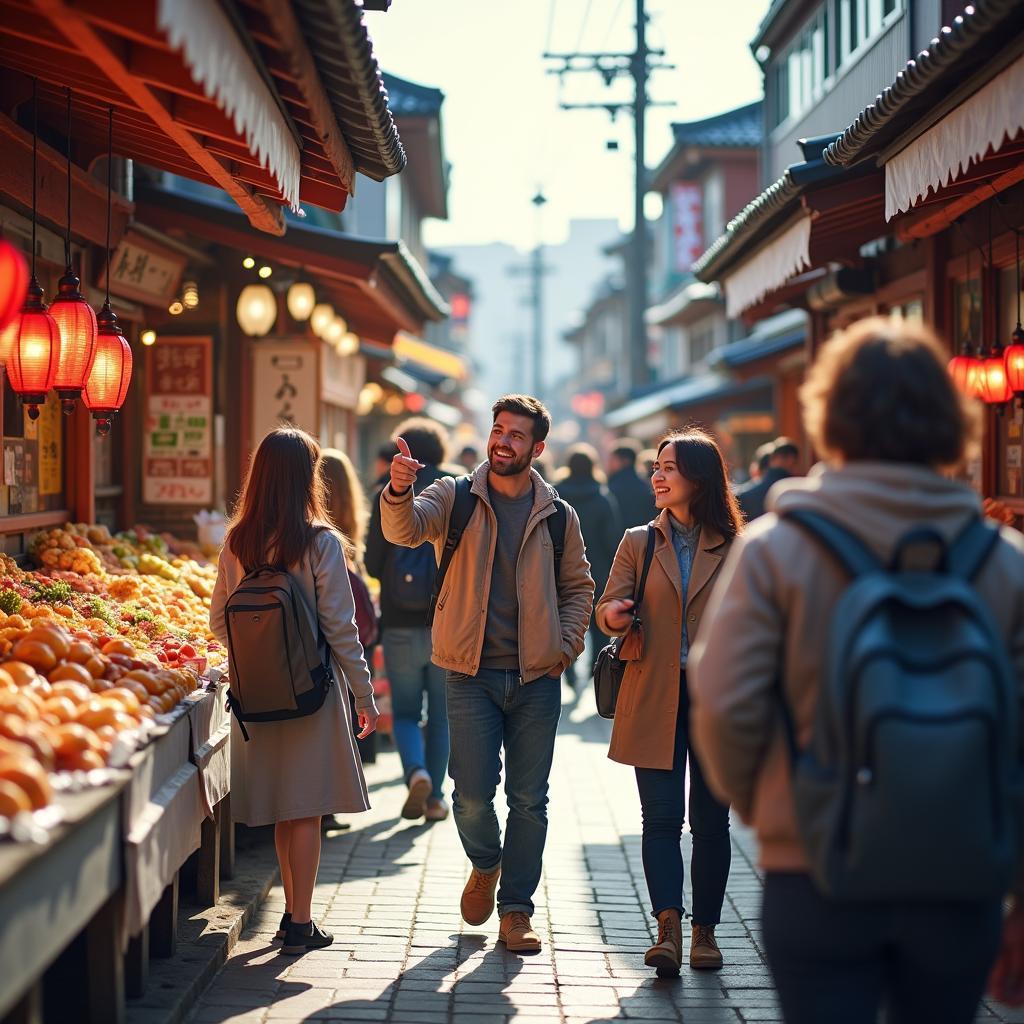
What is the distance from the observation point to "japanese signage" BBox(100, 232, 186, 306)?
9.70m

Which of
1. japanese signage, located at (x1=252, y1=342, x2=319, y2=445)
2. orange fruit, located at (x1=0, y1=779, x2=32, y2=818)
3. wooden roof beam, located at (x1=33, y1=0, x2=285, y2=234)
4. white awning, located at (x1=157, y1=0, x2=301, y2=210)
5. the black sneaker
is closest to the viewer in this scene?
orange fruit, located at (x1=0, y1=779, x2=32, y2=818)

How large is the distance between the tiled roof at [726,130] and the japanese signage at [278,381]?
21.4 m

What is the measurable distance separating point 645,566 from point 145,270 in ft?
19.7

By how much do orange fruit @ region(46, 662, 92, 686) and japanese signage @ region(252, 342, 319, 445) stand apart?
7.26 metres

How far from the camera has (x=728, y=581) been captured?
307 cm

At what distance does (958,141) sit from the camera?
5961 millimetres

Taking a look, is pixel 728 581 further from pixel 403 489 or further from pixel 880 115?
pixel 880 115

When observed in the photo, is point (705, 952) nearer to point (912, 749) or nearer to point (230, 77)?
point (912, 749)

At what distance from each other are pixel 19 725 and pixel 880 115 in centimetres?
476

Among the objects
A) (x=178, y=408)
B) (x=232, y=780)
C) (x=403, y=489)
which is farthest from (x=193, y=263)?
(x=403, y=489)

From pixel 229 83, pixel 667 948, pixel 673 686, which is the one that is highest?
pixel 229 83

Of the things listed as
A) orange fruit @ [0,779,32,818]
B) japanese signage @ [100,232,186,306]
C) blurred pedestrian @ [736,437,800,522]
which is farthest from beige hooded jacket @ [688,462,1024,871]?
blurred pedestrian @ [736,437,800,522]

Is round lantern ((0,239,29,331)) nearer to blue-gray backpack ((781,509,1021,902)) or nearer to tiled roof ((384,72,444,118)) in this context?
blue-gray backpack ((781,509,1021,902))

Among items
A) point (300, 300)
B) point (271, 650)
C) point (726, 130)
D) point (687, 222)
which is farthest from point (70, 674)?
point (687, 222)
